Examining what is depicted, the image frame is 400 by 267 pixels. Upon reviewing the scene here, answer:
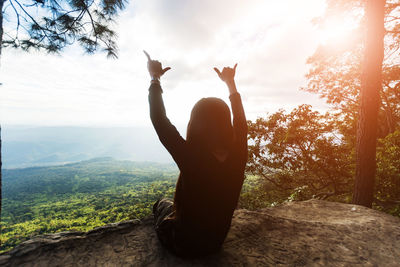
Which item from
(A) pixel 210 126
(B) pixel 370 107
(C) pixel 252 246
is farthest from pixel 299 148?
(A) pixel 210 126

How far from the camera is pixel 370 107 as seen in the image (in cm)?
427

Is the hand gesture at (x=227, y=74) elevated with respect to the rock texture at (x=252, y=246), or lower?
elevated

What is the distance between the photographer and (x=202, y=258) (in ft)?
6.70

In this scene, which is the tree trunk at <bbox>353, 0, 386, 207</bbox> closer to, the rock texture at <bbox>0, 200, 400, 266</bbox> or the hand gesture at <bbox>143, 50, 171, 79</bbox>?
the rock texture at <bbox>0, 200, 400, 266</bbox>

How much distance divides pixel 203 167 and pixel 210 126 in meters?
0.39

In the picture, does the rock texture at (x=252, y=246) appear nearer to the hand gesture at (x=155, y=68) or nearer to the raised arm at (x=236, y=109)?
the raised arm at (x=236, y=109)

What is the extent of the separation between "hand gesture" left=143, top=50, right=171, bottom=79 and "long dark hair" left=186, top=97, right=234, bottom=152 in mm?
628

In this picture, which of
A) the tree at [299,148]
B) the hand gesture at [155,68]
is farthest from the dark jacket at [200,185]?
the tree at [299,148]

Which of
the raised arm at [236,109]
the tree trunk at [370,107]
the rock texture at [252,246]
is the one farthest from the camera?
the tree trunk at [370,107]

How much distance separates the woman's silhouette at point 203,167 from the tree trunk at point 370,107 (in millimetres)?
4227

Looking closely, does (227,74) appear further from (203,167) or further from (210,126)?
(203,167)

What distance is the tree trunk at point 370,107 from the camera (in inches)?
166

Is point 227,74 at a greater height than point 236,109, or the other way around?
point 227,74

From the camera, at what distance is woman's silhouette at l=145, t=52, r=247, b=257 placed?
5.18 feet
